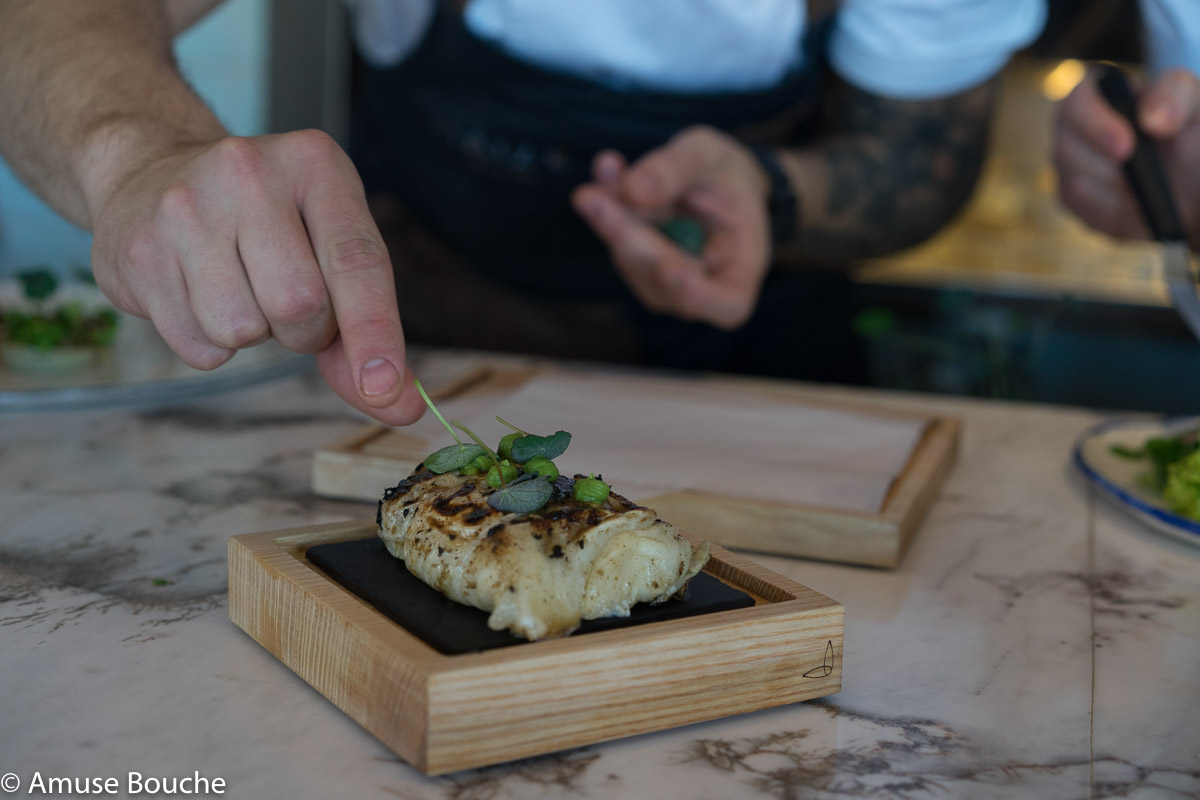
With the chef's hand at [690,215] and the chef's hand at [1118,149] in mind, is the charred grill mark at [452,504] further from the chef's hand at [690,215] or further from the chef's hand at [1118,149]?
the chef's hand at [1118,149]

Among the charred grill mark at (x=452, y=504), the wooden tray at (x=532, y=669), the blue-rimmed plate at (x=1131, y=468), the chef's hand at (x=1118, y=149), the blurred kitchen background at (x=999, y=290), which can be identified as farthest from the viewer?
the blurred kitchen background at (x=999, y=290)

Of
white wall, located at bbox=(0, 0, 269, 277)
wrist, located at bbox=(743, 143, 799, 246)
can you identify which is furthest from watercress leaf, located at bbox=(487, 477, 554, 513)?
white wall, located at bbox=(0, 0, 269, 277)

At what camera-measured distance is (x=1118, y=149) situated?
148cm

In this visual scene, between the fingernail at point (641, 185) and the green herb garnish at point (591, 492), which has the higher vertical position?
the fingernail at point (641, 185)

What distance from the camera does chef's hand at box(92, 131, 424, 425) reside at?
29.3 inches

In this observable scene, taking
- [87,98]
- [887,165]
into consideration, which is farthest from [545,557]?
[887,165]

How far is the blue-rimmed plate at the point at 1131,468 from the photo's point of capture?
1.02 meters

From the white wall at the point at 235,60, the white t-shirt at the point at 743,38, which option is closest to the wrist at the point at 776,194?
the white t-shirt at the point at 743,38

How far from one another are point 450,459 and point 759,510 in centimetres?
32

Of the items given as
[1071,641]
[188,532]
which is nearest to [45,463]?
[188,532]

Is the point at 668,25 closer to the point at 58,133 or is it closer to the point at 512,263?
the point at 512,263

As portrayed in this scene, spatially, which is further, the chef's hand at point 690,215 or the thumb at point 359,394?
the chef's hand at point 690,215

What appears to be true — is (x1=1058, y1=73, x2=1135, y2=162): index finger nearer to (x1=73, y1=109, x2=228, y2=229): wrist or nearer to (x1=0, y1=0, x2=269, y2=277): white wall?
(x1=73, y1=109, x2=228, y2=229): wrist

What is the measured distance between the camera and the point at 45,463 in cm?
110
